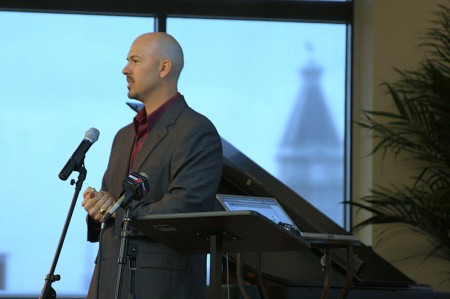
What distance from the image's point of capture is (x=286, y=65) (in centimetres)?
725

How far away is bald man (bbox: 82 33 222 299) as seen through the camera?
3084mm

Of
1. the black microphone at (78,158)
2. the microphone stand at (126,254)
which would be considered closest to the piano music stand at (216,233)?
the microphone stand at (126,254)

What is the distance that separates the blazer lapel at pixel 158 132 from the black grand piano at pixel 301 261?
50.1 inches

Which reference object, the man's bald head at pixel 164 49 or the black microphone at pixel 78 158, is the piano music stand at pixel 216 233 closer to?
the black microphone at pixel 78 158

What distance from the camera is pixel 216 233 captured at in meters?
2.88

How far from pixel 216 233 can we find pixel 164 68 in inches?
28.7

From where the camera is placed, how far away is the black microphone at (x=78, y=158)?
9.91 feet

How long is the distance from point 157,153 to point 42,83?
3972mm

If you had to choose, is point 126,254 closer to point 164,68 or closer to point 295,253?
point 164,68

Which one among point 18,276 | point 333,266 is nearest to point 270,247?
point 333,266

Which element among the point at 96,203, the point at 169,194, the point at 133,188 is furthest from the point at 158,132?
the point at 133,188

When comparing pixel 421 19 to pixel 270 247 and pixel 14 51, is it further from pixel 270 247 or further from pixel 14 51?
pixel 270 247

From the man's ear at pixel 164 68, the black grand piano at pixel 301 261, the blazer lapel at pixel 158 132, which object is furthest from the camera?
the black grand piano at pixel 301 261

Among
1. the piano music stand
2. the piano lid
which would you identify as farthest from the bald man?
the piano lid
